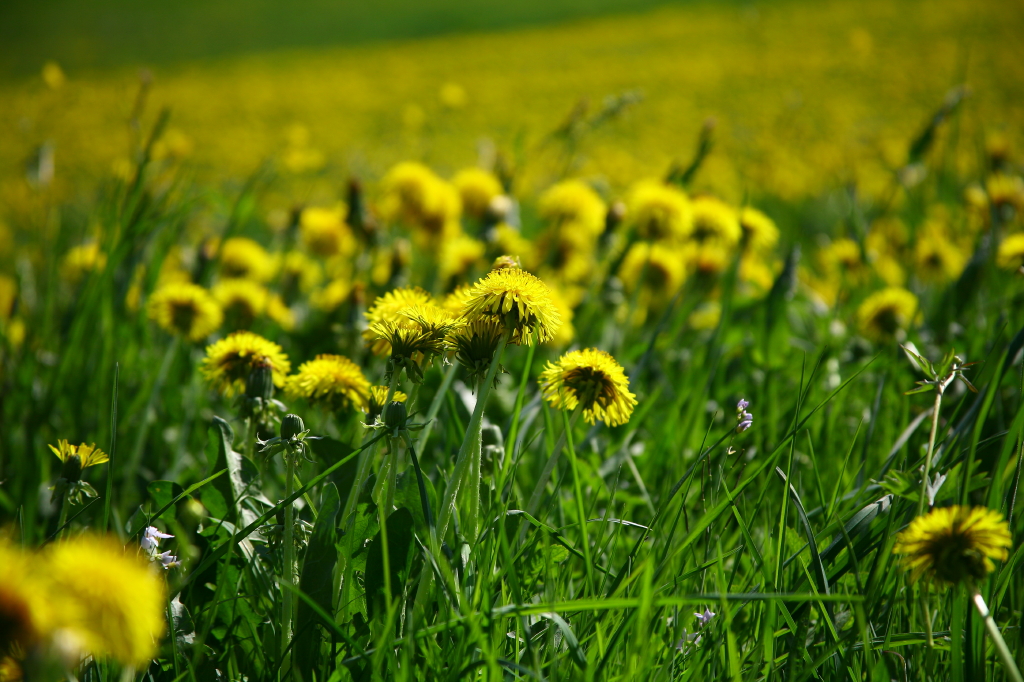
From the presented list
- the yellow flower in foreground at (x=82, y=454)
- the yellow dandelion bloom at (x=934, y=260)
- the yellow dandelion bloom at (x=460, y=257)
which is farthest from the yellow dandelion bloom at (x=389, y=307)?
the yellow dandelion bloom at (x=934, y=260)

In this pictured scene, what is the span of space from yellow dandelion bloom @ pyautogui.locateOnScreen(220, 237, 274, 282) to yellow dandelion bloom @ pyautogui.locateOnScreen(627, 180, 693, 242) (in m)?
1.07

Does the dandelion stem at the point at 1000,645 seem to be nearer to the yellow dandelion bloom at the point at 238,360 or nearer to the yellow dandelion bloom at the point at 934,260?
the yellow dandelion bloom at the point at 238,360

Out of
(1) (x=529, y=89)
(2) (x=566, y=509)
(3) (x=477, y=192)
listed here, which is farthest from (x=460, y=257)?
(1) (x=529, y=89)

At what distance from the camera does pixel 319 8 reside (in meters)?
21.8

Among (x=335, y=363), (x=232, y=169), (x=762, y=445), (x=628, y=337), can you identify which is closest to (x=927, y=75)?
(x=232, y=169)

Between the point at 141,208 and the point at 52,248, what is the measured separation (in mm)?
346

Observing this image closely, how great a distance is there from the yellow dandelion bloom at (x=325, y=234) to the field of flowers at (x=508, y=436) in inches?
0.4

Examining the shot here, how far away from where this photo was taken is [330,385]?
918 millimetres

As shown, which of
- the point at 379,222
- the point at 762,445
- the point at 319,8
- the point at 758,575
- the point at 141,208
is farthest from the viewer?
the point at 319,8

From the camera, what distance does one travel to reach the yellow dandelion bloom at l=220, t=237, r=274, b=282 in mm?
2100

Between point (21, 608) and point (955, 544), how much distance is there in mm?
665

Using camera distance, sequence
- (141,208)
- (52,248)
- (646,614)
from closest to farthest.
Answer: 1. (646,614)
2. (141,208)
3. (52,248)

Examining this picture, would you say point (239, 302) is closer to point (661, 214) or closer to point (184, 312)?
point (184, 312)

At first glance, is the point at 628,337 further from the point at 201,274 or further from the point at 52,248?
the point at 52,248
